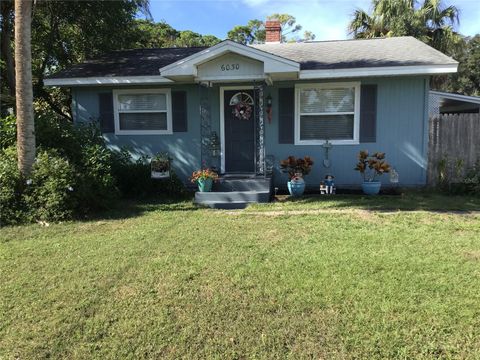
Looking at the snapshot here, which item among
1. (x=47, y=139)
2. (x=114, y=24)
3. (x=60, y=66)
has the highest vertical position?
(x=114, y=24)

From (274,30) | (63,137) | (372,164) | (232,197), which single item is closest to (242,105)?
(232,197)

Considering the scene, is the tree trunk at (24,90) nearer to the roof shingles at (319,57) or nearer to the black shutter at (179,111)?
the roof shingles at (319,57)

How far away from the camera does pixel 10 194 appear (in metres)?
6.95

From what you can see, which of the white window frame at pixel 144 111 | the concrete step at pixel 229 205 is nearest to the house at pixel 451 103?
the concrete step at pixel 229 205

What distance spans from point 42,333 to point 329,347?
2294 millimetres

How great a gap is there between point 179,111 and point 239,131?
5.03 ft

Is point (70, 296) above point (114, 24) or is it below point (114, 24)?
below

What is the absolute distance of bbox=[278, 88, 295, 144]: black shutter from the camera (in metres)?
9.48

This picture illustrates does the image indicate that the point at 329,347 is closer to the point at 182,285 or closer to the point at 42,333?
the point at 182,285

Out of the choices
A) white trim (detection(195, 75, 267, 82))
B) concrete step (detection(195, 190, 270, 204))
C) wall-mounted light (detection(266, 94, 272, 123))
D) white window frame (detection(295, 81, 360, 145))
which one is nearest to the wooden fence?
white window frame (detection(295, 81, 360, 145))

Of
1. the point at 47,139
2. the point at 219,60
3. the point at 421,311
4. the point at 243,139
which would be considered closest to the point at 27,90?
the point at 47,139

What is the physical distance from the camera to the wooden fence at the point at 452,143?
362 inches

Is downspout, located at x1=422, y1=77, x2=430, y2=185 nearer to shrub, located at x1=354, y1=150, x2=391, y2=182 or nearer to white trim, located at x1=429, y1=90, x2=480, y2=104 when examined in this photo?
shrub, located at x1=354, y1=150, x2=391, y2=182

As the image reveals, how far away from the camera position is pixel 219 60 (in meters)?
8.45
